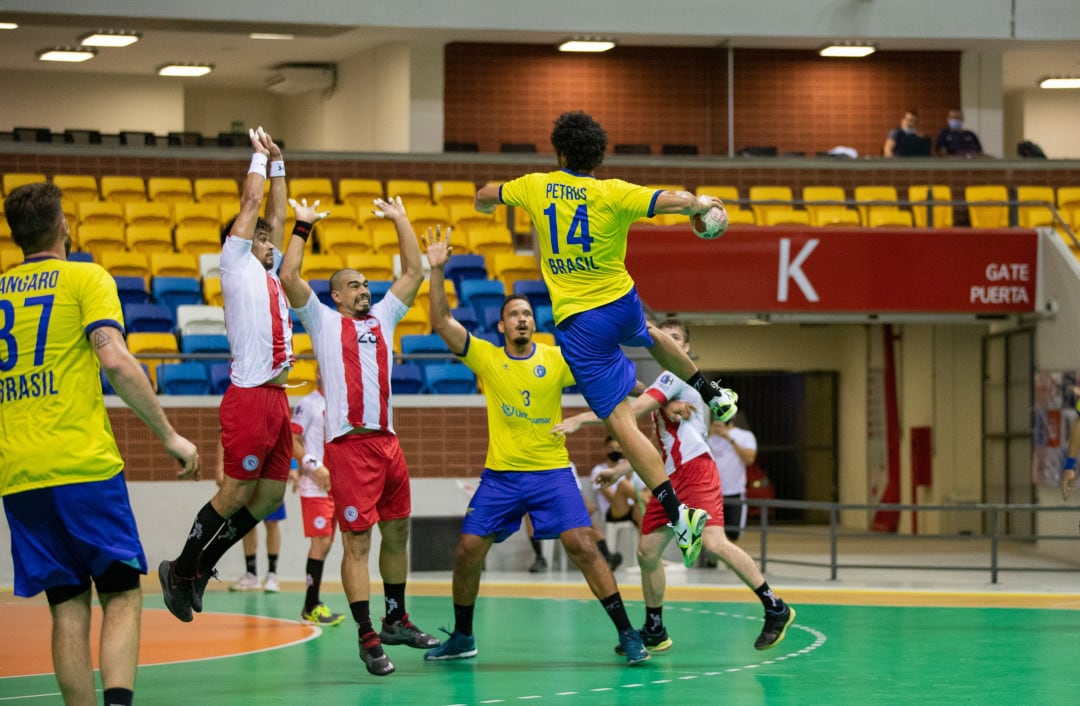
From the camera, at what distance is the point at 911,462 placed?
24.7 meters

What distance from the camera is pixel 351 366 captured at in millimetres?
9453

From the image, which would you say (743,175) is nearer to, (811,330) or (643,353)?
(811,330)

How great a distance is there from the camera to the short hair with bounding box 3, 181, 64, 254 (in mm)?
6156

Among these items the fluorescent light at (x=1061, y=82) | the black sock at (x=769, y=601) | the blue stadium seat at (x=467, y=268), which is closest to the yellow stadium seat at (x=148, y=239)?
the blue stadium seat at (x=467, y=268)

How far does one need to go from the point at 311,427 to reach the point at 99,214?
28.3 ft

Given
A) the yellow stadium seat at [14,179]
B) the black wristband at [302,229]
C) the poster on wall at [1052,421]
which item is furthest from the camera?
the yellow stadium seat at [14,179]

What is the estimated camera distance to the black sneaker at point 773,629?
9.71 meters

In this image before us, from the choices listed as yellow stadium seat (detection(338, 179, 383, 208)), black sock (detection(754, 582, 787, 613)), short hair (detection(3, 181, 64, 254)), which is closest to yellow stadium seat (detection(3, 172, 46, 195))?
yellow stadium seat (detection(338, 179, 383, 208))

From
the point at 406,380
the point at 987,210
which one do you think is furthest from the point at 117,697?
the point at 987,210

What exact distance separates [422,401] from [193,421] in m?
2.46

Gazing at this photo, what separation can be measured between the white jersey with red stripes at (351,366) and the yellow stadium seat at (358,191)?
1239 cm

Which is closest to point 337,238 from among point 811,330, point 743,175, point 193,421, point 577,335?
point 193,421

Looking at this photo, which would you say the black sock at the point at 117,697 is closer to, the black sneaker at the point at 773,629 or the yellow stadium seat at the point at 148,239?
the black sneaker at the point at 773,629

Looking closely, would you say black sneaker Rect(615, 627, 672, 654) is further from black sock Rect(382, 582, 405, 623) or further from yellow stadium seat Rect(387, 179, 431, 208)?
yellow stadium seat Rect(387, 179, 431, 208)
